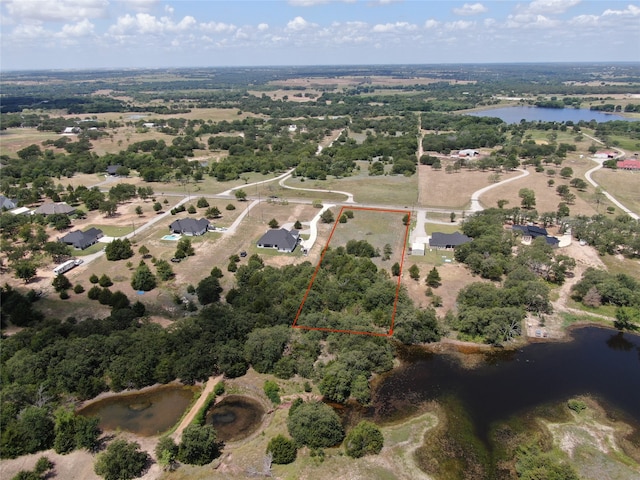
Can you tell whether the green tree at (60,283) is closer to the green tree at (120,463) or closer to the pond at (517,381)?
the green tree at (120,463)

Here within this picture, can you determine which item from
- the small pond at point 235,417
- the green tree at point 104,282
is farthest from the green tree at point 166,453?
the green tree at point 104,282

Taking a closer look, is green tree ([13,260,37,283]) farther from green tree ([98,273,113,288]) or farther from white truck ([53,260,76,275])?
green tree ([98,273,113,288])

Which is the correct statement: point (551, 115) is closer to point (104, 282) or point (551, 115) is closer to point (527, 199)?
point (527, 199)

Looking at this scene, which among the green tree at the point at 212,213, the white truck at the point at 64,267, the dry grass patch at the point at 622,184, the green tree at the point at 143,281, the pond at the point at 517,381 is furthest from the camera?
the dry grass patch at the point at 622,184

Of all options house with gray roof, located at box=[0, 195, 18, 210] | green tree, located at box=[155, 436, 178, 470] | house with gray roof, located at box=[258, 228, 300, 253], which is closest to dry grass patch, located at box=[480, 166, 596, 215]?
house with gray roof, located at box=[258, 228, 300, 253]

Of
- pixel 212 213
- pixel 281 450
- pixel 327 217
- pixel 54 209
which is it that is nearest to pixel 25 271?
pixel 54 209

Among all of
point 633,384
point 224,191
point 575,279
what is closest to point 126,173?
point 224,191
